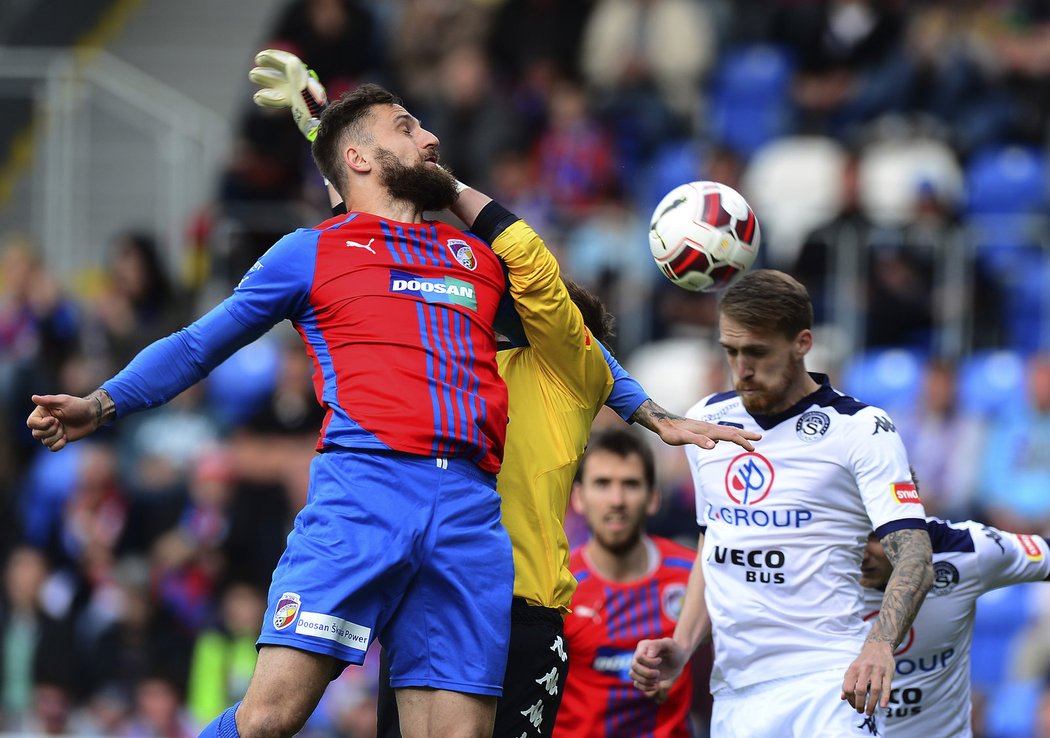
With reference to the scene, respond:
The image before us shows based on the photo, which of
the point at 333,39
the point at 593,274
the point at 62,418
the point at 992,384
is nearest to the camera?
the point at 62,418

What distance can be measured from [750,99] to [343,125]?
8.95 m

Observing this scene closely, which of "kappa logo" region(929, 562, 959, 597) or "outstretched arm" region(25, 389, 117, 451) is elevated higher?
"kappa logo" region(929, 562, 959, 597)

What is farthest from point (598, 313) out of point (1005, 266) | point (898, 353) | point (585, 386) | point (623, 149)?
point (623, 149)

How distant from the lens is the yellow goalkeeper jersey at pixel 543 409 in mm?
5254

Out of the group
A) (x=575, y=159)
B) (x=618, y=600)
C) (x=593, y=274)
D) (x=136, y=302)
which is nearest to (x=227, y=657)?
(x=136, y=302)

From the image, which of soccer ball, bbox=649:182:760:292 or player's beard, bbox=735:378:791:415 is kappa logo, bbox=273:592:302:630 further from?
soccer ball, bbox=649:182:760:292

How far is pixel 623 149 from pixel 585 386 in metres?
8.02

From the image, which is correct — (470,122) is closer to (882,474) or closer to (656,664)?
(656,664)

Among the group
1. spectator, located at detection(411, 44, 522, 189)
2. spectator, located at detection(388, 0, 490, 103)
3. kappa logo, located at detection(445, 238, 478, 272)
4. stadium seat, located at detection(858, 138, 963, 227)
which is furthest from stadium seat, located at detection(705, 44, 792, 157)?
kappa logo, located at detection(445, 238, 478, 272)

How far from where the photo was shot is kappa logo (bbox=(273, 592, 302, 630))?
4.69 m

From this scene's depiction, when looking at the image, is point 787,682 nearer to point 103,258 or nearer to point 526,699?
point 526,699

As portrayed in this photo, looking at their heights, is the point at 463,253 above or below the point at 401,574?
above

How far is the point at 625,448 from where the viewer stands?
21.1 feet

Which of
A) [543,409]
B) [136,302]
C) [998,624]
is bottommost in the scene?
[543,409]
